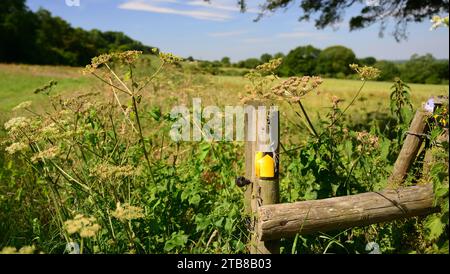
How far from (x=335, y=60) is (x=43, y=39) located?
105 ft

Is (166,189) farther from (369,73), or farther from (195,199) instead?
(369,73)

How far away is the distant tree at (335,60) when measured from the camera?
34031mm

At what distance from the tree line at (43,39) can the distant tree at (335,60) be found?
51.2 feet

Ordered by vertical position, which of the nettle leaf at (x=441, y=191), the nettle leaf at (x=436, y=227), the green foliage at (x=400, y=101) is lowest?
the nettle leaf at (x=436, y=227)

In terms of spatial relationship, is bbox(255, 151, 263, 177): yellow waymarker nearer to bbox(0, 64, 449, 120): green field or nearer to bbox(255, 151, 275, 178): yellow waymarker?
bbox(255, 151, 275, 178): yellow waymarker

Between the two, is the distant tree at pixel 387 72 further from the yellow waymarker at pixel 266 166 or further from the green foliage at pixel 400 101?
the yellow waymarker at pixel 266 166

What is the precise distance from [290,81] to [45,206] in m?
2.47

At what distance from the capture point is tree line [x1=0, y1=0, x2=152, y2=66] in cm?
4091

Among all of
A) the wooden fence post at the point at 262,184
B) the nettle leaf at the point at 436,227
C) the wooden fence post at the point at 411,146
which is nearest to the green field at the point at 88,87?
the wooden fence post at the point at 411,146

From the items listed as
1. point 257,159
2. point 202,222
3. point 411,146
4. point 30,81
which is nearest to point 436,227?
point 411,146

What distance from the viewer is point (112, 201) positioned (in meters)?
3.49

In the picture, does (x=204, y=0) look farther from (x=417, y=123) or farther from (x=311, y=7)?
(x=417, y=123)

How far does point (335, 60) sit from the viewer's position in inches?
1501
